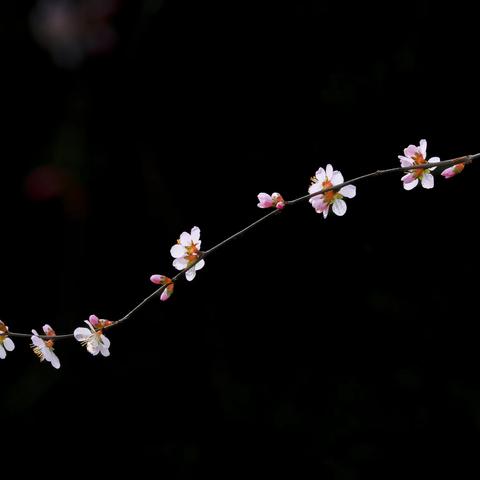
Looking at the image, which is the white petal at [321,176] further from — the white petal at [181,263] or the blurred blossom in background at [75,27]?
the blurred blossom in background at [75,27]

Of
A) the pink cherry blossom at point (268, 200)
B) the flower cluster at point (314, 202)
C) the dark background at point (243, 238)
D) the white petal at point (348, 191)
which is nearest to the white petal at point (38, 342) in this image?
the flower cluster at point (314, 202)

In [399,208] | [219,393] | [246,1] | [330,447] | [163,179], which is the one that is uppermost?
[246,1]

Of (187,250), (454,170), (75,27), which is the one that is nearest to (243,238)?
(75,27)

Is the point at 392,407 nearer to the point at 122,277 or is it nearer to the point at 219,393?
the point at 219,393

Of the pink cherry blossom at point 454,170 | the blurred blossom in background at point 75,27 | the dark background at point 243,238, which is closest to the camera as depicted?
the pink cherry blossom at point 454,170

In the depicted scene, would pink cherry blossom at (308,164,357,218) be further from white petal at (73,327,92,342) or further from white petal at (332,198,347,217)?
white petal at (73,327,92,342)

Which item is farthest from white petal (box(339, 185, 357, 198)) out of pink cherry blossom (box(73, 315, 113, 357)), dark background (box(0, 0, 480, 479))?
dark background (box(0, 0, 480, 479))

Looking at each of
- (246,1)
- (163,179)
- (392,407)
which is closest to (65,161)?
(163,179)
